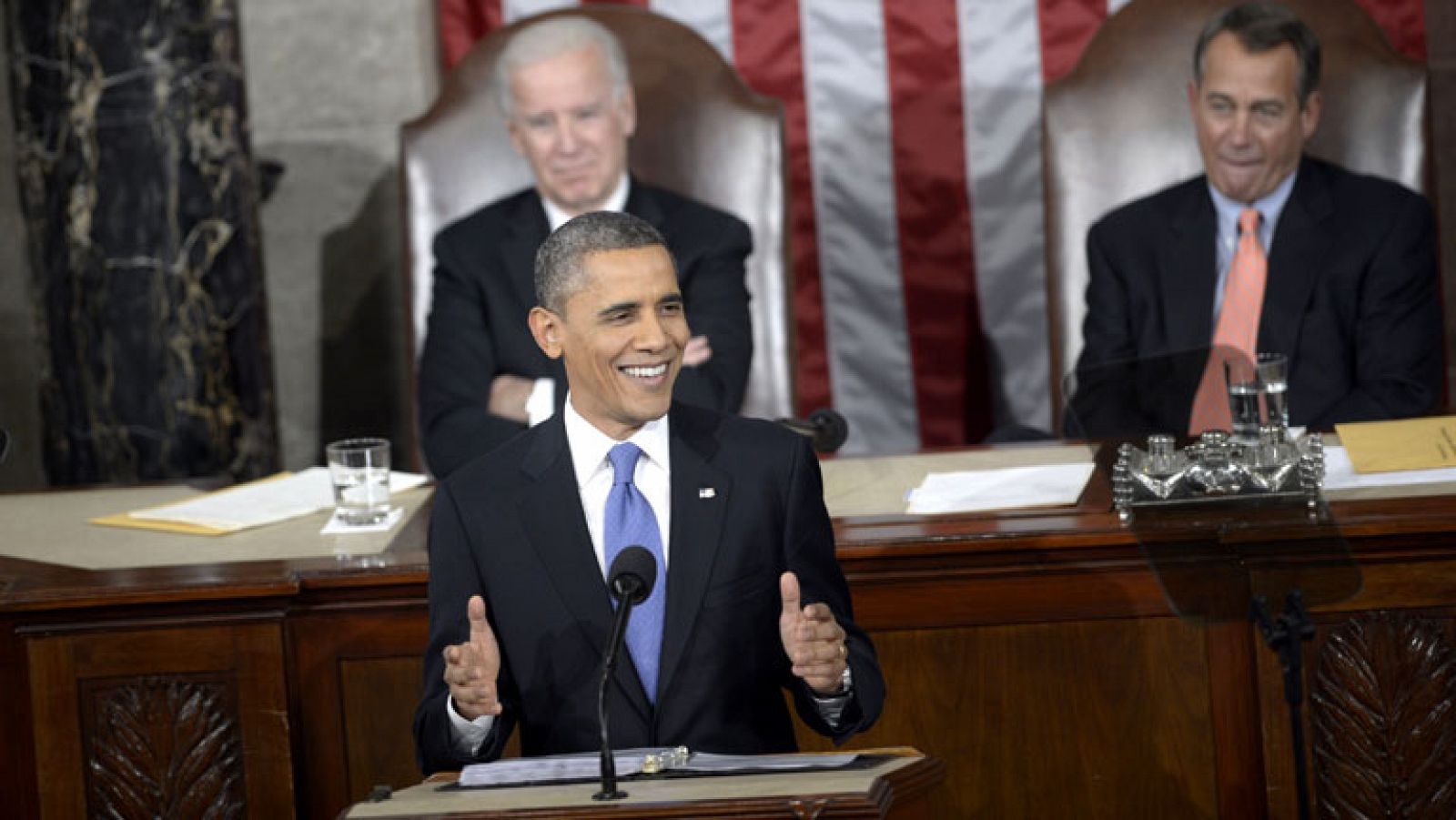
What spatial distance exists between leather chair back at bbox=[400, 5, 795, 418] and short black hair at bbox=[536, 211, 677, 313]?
2.35 meters

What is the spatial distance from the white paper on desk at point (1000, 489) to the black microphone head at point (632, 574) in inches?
43.4

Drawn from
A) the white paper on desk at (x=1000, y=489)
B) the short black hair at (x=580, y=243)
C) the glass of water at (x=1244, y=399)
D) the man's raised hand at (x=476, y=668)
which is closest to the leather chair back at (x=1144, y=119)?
the white paper on desk at (x=1000, y=489)

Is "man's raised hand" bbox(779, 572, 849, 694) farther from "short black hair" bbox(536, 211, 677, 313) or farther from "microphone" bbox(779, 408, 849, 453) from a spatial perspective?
"microphone" bbox(779, 408, 849, 453)

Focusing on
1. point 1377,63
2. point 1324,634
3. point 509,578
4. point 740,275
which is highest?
point 1377,63

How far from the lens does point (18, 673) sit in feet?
10.2

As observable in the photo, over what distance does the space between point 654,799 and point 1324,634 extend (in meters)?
1.33

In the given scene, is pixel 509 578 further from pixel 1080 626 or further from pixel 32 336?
pixel 32 336

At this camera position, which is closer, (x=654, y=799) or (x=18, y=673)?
(x=654, y=799)

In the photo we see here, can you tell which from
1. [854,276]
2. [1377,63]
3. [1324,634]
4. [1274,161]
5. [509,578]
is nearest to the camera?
[509,578]

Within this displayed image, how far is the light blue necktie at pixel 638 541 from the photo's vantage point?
8.24ft

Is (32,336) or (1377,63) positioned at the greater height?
(1377,63)

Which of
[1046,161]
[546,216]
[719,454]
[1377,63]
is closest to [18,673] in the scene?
[719,454]

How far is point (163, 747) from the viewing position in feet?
10.1

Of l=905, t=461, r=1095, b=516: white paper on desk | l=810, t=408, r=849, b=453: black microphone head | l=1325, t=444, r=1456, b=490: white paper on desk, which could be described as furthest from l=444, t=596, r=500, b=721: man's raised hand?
l=1325, t=444, r=1456, b=490: white paper on desk
